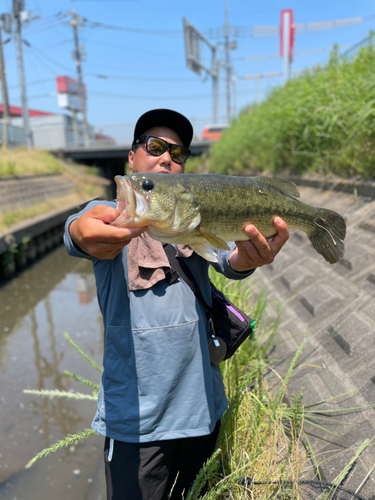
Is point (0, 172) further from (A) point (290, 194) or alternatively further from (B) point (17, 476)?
(A) point (290, 194)

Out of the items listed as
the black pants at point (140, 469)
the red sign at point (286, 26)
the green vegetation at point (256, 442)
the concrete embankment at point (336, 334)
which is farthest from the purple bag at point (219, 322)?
the red sign at point (286, 26)

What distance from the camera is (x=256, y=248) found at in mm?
1901

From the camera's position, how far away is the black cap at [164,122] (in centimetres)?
227

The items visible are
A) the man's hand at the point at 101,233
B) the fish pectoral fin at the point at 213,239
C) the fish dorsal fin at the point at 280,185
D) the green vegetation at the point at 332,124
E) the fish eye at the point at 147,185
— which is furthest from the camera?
the green vegetation at the point at 332,124

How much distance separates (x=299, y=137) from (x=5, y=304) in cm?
784

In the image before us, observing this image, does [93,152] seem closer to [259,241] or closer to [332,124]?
[332,124]

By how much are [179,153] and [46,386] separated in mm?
5010

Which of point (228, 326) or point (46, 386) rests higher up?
point (228, 326)

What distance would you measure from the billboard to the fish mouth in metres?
45.6

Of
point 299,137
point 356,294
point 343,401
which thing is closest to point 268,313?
point 356,294

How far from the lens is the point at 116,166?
135 ft

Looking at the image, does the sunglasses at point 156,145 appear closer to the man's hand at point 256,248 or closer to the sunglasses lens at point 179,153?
the sunglasses lens at point 179,153

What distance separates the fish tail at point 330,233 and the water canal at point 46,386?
3499 mm

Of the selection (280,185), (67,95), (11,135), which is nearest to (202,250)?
(280,185)
